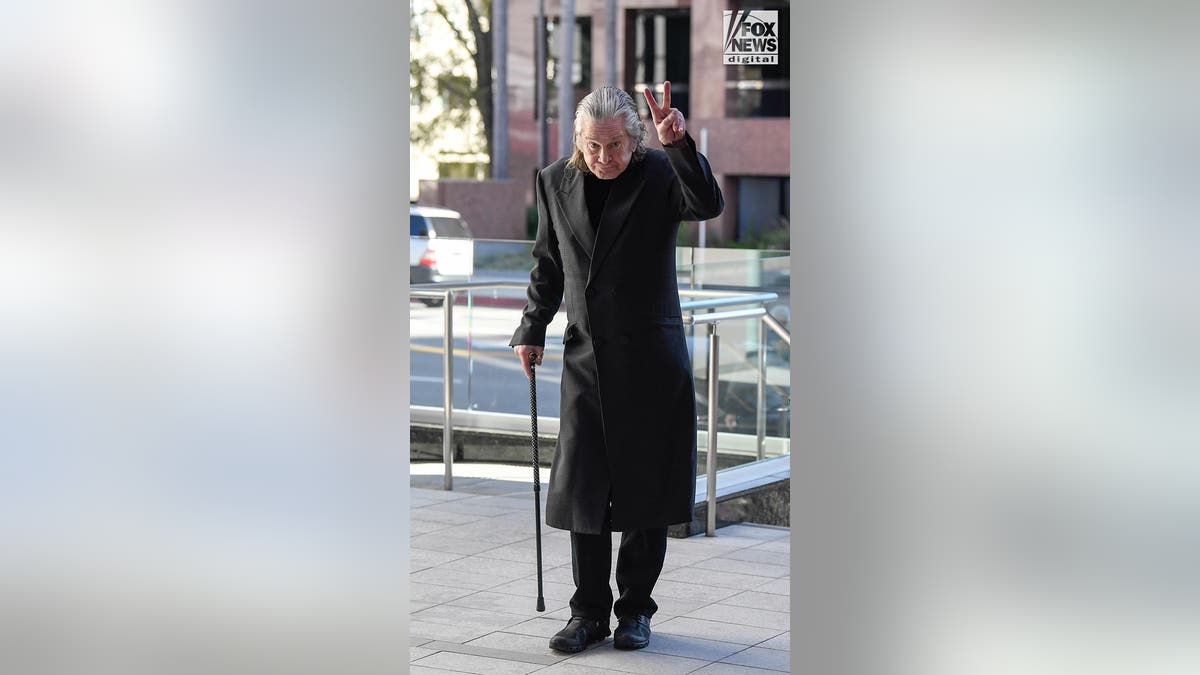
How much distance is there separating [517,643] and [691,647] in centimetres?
54

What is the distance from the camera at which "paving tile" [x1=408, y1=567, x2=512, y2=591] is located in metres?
5.98

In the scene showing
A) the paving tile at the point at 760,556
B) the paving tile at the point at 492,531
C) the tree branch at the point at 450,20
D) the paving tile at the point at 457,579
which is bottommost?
the paving tile at the point at 492,531

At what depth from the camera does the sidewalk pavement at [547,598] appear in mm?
4926

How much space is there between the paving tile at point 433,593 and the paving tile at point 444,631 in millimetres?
304

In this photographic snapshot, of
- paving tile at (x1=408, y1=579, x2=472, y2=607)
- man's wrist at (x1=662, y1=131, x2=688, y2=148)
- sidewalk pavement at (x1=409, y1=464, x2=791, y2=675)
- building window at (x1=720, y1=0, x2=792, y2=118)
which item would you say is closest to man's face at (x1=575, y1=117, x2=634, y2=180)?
man's wrist at (x1=662, y1=131, x2=688, y2=148)

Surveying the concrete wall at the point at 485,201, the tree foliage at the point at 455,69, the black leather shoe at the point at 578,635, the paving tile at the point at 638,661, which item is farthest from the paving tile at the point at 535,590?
the tree foliage at the point at 455,69

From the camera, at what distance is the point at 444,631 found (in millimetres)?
5285

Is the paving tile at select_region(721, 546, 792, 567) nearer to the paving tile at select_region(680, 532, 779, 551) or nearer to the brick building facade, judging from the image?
the paving tile at select_region(680, 532, 779, 551)

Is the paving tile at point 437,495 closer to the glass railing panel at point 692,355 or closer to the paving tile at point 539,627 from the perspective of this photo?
the glass railing panel at point 692,355

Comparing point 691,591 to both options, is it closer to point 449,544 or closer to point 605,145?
point 449,544

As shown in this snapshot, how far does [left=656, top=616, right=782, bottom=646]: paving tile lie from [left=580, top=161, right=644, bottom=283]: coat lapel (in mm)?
1198
